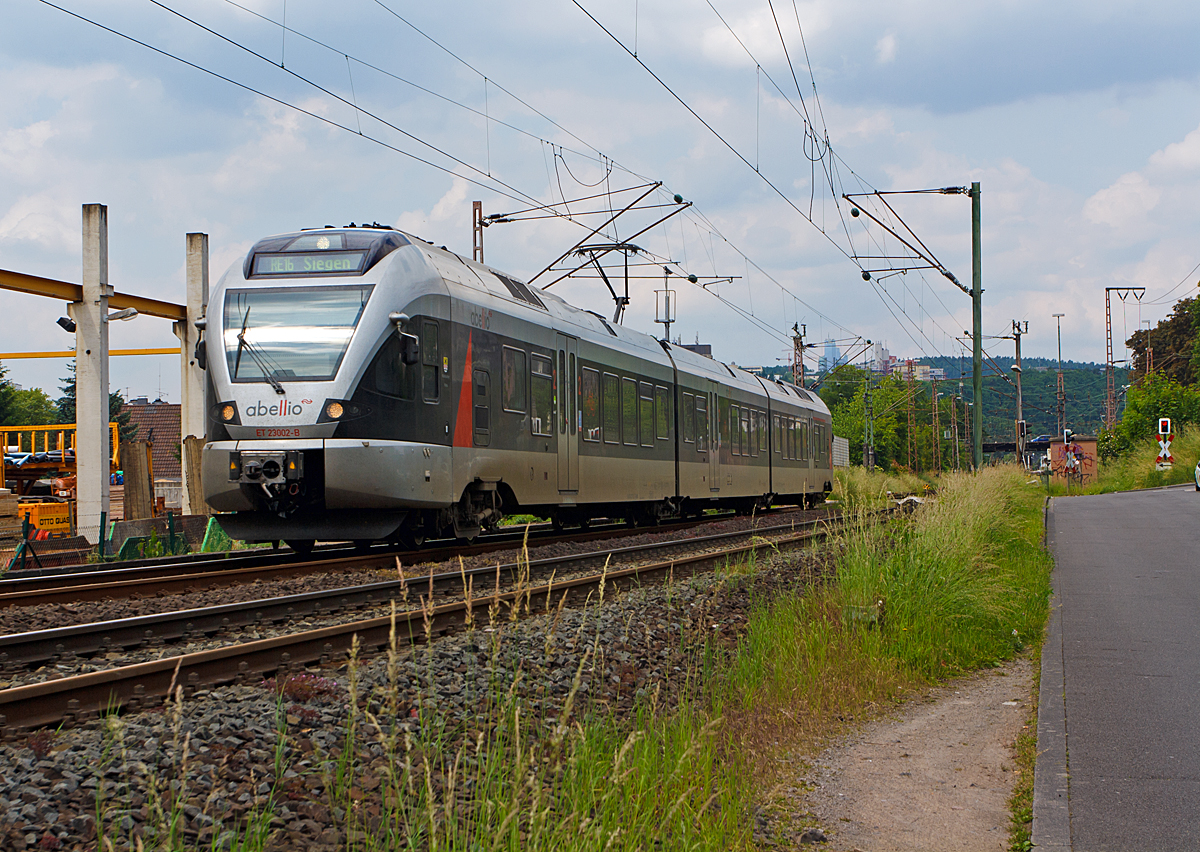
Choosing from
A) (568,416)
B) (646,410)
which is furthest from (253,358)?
(646,410)

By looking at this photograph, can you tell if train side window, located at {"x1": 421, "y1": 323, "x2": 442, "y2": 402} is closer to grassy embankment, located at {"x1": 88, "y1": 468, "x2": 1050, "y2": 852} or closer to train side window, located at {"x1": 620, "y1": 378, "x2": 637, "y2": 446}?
grassy embankment, located at {"x1": 88, "y1": 468, "x2": 1050, "y2": 852}

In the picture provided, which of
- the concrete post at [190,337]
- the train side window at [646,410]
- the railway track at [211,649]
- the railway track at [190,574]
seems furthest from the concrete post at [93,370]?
the railway track at [211,649]

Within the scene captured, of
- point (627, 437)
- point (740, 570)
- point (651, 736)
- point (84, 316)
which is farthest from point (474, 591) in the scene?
point (84, 316)

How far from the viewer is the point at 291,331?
12141 millimetres

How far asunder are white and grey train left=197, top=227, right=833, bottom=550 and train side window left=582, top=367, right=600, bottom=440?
37 cm

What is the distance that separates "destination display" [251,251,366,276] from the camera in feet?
40.7

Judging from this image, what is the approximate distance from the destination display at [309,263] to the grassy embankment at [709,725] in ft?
16.9

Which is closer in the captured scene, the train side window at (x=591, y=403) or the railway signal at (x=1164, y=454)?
the train side window at (x=591, y=403)

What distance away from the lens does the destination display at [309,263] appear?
40.7ft

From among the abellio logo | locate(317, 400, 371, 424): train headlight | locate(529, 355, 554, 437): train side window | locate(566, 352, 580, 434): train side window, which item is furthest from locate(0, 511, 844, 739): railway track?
locate(566, 352, 580, 434): train side window

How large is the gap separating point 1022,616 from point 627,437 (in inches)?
374

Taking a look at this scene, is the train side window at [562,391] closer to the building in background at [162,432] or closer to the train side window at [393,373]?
the train side window at [393,373]

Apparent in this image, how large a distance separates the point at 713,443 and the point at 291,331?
13.0 meters

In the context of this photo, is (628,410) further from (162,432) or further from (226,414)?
(162,432)
